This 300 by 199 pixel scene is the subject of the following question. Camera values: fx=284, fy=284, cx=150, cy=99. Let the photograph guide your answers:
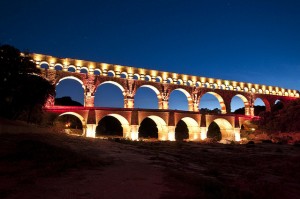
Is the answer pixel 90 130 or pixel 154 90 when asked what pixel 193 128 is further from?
pixel 90 130

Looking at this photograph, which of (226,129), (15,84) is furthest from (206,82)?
(15,84)

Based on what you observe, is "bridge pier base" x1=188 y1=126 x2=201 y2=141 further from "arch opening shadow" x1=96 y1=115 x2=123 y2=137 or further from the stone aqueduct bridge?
"arch opening shadow" x1=96 y1=115 x2=123 y2=137

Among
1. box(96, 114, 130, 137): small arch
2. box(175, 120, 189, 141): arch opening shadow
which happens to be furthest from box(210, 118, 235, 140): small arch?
box(96, 114, 130, 137): small arch

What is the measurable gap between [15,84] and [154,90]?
32.1m

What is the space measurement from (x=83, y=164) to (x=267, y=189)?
7.70 metres

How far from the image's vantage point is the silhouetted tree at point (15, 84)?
2273 cm

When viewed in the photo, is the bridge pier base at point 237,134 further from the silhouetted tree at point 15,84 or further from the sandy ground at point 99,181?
the sandy ground at point 99,181

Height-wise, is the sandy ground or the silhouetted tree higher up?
the silhouetted tree

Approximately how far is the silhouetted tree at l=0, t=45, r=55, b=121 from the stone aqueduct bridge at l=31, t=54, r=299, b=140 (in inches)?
527

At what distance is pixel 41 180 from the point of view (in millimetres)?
9102

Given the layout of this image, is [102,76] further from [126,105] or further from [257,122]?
[257,122]

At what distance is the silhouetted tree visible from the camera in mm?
22734

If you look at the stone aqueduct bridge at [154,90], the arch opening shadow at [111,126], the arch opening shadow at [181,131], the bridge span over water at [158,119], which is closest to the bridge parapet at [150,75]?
the stone aqueduct bridge at [154,90]

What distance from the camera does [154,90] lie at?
173 ft
